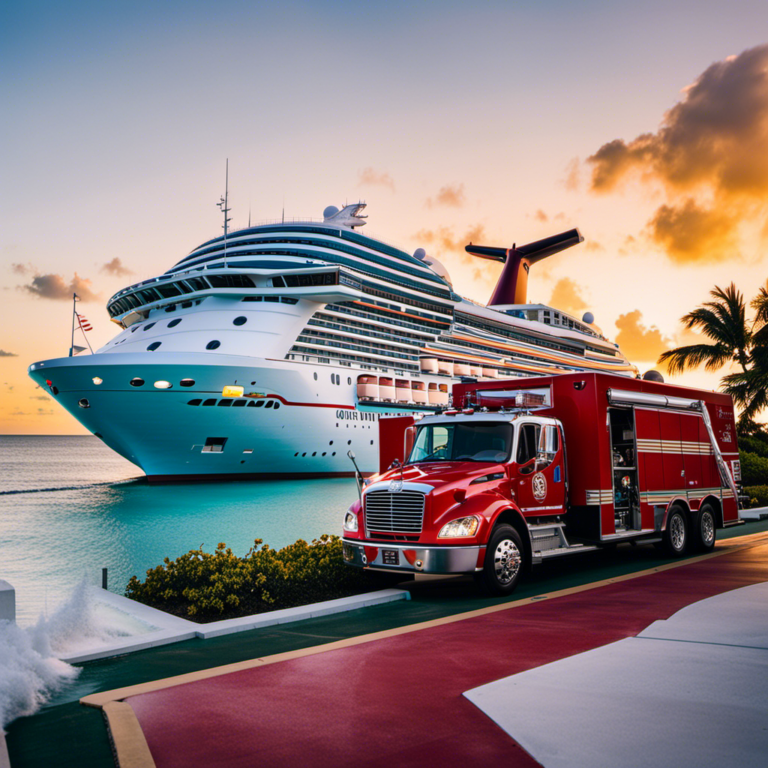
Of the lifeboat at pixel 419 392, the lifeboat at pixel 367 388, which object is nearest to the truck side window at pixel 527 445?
the lifeboat at pixel 367 388

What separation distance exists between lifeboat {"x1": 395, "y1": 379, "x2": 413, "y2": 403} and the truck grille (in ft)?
120

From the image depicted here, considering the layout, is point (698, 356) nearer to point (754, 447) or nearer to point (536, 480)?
point (754, 447)

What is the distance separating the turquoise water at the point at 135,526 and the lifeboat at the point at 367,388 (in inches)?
215

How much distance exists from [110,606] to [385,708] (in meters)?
4.75

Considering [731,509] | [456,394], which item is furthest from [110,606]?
[731,509]

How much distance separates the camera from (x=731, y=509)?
45.9 feet

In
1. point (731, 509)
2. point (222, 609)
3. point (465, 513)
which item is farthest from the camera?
point (731, 509)

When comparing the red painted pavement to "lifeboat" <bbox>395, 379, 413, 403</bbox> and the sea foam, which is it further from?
"lifeboat" <bbox>395, 379, 413, 403</bbox>

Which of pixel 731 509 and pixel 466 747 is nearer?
pixel 466 747

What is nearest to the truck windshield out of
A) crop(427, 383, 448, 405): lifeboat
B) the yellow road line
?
the yellow road line

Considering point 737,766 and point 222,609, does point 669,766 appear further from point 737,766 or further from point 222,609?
point 222,609

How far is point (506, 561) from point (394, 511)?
1569mm

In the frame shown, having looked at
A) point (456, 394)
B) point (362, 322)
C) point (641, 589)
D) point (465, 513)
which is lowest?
point (641, 589)

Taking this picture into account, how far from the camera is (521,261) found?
72.3 meters
